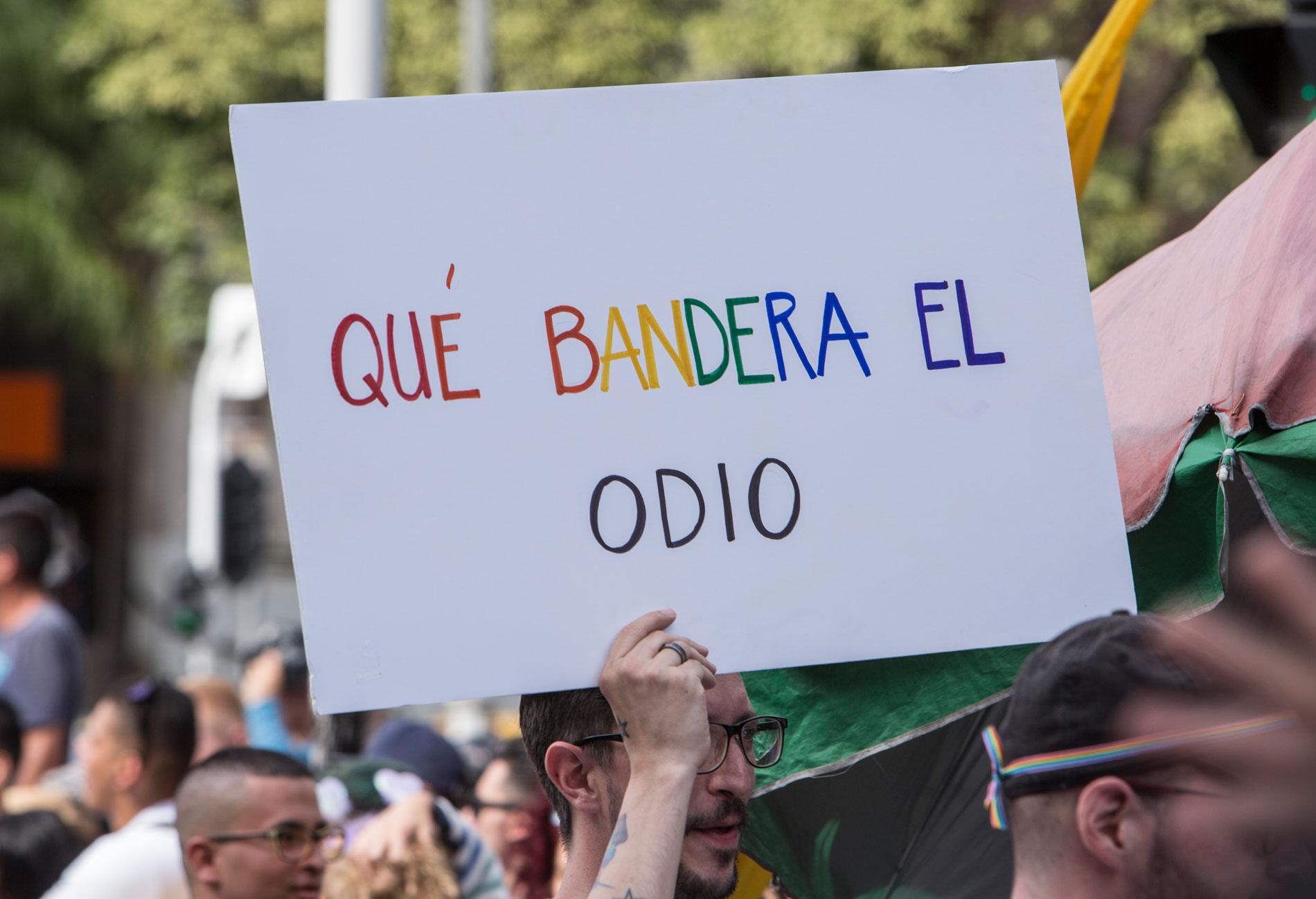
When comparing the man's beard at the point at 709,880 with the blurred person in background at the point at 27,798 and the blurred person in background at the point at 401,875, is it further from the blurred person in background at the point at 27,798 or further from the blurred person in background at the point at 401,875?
the blurred person in background at the point at 27,798

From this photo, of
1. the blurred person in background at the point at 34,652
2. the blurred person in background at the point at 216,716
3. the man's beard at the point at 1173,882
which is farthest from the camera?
the blurred person in background at the point at 34,652

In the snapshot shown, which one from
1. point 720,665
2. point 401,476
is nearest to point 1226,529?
point 720,665

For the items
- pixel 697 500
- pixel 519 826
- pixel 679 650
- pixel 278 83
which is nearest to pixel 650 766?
pixel 679 650

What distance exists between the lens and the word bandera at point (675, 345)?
6.14ft

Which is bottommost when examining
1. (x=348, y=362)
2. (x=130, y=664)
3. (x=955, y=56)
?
(x=130, y=664)

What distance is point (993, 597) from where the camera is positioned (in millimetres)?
1912

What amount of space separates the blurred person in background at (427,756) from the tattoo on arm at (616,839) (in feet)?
9.40

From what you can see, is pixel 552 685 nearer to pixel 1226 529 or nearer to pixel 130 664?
pixel 1226 529

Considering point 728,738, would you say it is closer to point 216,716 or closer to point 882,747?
point 882,747

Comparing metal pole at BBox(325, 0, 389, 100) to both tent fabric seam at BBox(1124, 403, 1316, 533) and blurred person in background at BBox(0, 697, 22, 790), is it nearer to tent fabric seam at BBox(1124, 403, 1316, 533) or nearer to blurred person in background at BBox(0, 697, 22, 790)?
blurred person in background at BBox(0, 697, 22, 790)

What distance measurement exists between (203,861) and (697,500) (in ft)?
5.74

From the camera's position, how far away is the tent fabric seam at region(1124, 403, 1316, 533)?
1854 millimetres

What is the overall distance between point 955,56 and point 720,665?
12088 mm

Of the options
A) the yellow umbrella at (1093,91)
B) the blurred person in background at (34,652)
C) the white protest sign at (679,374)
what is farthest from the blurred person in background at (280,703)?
the white protest sign at (679,374)
